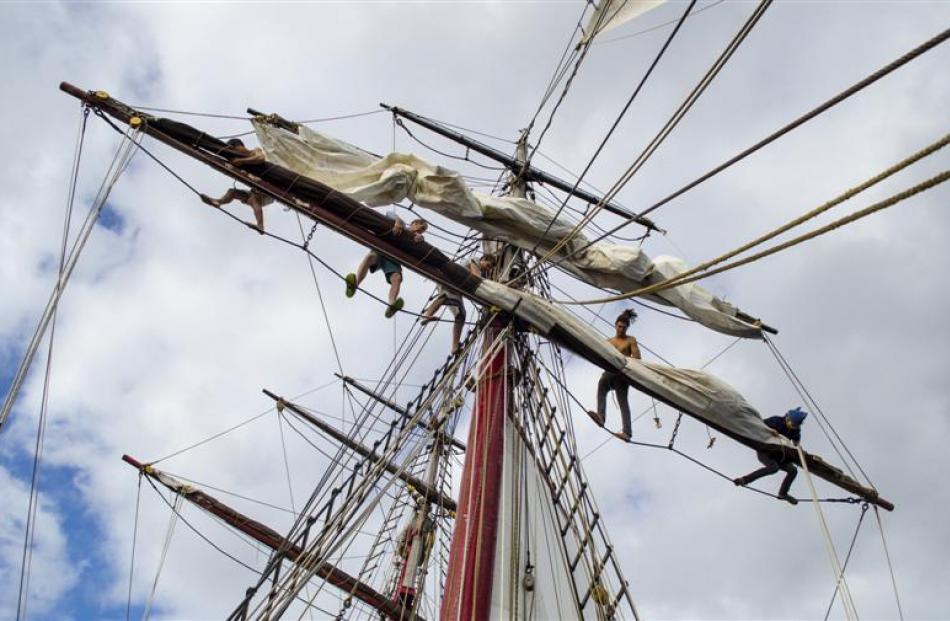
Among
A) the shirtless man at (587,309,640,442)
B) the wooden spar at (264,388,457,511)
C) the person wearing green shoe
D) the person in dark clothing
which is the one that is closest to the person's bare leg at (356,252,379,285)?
the person wearing green shoe

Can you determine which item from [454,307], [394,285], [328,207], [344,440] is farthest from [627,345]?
[344,440]

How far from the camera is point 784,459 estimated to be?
310 inches

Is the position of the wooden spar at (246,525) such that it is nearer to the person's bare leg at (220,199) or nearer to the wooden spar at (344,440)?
the wooden spar at (344,440)

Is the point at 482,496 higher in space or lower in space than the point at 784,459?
lower

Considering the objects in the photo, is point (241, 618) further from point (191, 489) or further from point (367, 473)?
point (191, 489)

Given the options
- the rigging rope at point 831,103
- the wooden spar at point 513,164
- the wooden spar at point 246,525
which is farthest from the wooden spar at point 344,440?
the rigging rope at point 831,103

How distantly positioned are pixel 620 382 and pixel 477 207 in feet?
7.88

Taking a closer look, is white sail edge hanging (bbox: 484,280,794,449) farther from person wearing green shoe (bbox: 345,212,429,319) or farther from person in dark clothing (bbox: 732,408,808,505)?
person wearing green shoe (bbox: 345,212,429,319)

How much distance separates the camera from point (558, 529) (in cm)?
732

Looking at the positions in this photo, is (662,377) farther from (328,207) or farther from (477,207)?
(328,207)

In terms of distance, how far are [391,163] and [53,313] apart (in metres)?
4.01

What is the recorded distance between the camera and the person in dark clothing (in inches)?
298

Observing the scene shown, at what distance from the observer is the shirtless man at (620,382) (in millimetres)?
7500

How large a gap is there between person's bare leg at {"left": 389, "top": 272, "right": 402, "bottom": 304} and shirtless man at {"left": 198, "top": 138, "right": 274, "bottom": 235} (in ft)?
4.47
